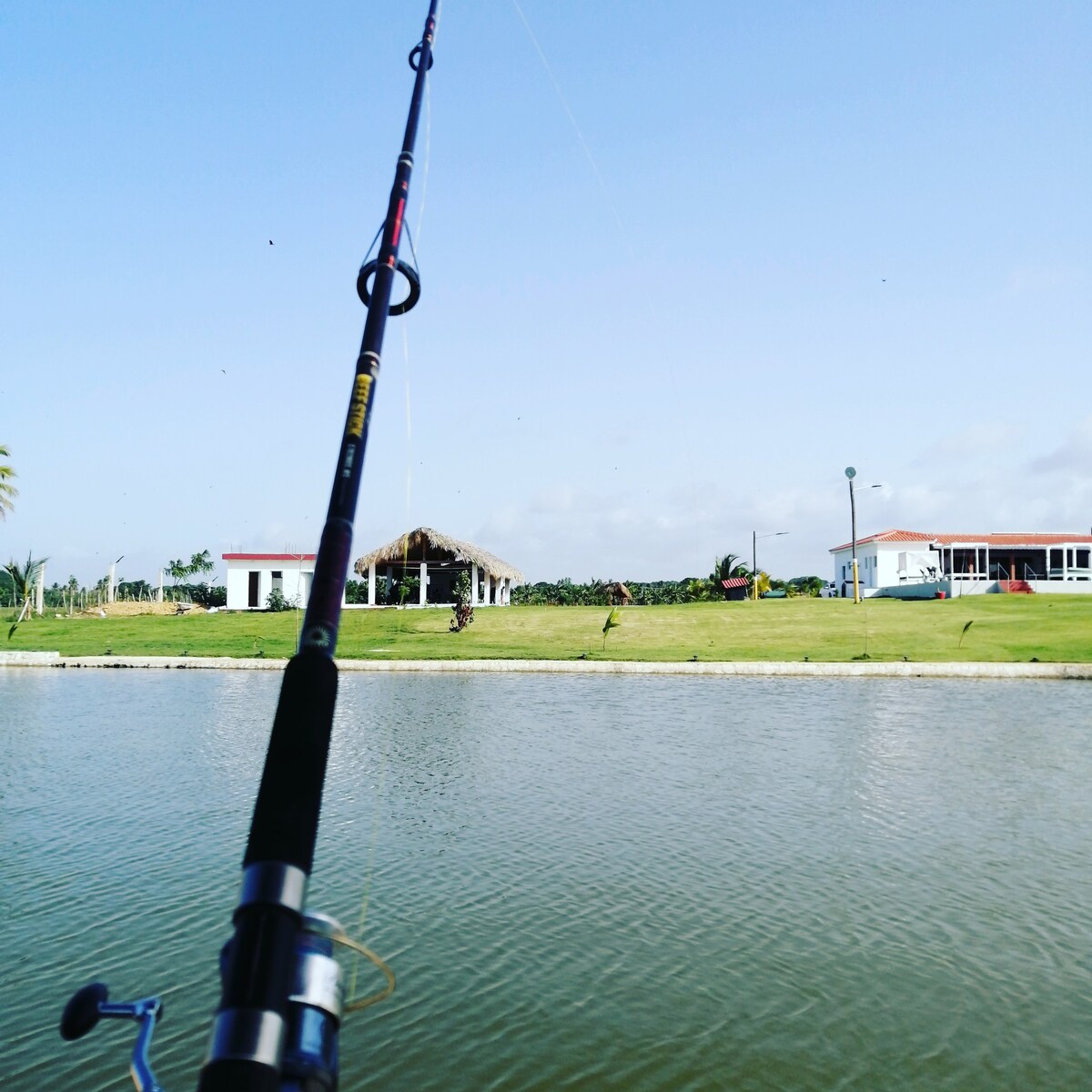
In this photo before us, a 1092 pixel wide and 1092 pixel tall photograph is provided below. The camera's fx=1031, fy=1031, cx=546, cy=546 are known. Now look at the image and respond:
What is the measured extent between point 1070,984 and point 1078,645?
3263 centimetres

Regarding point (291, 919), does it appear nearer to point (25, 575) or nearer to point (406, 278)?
point (406, 278)

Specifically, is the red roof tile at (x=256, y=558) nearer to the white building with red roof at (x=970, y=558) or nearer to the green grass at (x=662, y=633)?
the green grass at (x=662, y=633)

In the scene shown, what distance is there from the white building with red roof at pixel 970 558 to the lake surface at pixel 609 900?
1836 inches

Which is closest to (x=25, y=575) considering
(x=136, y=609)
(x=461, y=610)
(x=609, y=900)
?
(x=136, y=609)

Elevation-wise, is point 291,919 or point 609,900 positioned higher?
point 291,919

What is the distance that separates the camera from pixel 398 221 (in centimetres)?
300

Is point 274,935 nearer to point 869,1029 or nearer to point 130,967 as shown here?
point 869,1029

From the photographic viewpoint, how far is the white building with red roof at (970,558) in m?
62.2

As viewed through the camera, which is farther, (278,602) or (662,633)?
(278,602)

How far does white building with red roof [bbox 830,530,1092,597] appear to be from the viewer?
62.2 meters

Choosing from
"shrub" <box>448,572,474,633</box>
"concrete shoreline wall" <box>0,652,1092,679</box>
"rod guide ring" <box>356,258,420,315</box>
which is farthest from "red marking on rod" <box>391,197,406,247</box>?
"shrub" <box>448,572,474,633</box>

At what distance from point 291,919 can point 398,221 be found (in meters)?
2.02

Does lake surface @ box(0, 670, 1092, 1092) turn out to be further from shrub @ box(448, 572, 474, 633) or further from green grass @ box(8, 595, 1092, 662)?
shrub @ box(448, 572, 474, 633)

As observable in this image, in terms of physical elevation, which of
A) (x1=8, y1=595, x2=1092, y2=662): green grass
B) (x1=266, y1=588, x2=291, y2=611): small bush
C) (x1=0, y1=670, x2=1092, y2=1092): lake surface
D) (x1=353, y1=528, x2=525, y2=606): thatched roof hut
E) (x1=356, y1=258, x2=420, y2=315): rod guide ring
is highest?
(x1=353, y1=528, x2=525, y2=606): thatched roof hut
